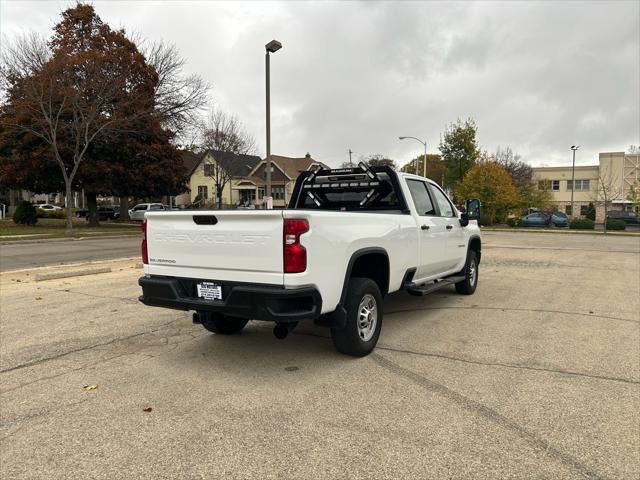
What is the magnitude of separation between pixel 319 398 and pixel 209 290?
1405mm

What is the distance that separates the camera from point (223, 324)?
18.4 feet

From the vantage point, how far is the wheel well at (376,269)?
504 centimetres

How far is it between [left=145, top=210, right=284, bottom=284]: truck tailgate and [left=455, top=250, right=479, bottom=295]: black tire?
4.97m

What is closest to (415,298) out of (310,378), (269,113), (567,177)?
(310,378)

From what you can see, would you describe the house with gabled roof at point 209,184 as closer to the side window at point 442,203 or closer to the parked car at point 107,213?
the parked car at point 107,213

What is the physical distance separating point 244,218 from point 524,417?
2714 mm

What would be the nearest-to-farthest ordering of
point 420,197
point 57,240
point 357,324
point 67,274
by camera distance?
point 357,324 < point 420,197 < point 67,274 < point 57,240

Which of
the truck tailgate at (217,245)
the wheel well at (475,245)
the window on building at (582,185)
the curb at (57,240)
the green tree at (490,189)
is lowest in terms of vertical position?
the curb at (57,240)

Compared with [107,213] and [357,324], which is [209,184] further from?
[357,324]

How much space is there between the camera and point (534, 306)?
7426 millimetres

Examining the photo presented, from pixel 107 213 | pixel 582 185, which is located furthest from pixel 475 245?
pixel 582 185

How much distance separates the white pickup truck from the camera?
397 centimetres

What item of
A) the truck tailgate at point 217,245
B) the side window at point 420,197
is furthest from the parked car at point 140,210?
the truck tailgate at point 217,245

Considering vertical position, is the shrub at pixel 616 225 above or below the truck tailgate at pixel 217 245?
below
